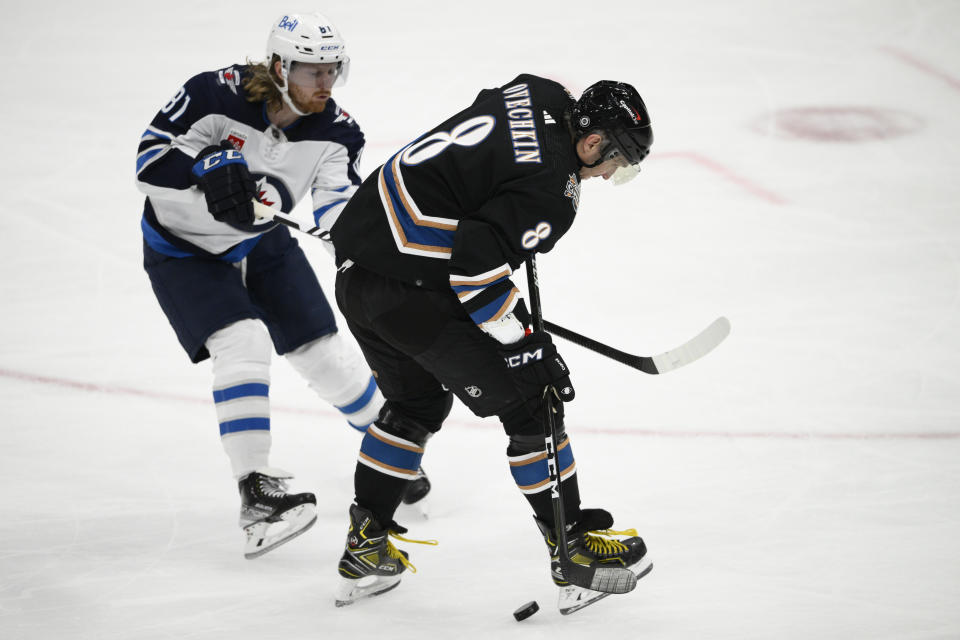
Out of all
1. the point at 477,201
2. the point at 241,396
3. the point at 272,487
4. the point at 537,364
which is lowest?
the point at 272,487

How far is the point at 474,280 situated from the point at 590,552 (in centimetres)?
74

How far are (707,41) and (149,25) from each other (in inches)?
144

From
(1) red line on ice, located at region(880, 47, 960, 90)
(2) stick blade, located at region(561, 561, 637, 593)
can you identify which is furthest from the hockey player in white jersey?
(1) red line on ice, located at region(880, 47, 960, 90)

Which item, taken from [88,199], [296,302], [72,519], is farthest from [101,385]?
[88,199]

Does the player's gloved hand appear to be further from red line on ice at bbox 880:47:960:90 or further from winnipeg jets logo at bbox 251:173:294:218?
red line on ice at bbox 880:47:960:90

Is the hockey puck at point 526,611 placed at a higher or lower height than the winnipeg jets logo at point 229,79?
lower

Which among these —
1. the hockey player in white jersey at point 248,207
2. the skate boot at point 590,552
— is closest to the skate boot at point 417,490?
the hockey player in white jersey at point 248,207

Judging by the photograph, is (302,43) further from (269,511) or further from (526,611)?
(526,611)

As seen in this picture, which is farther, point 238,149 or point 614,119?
point 238,149

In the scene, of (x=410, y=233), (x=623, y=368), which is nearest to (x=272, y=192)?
(x=410, y=233)

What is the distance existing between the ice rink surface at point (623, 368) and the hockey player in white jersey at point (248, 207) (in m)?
0.38

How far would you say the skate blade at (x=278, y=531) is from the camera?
102 inches

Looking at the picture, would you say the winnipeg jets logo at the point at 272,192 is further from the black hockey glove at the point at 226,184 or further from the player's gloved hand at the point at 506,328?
the player's gloved hand at the point at 506,328

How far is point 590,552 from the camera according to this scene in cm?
235
